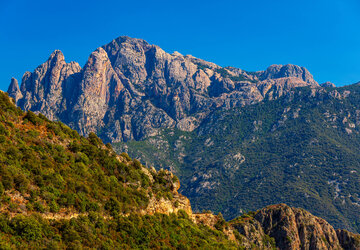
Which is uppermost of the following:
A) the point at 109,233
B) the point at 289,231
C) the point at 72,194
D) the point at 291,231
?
the point at 291,231

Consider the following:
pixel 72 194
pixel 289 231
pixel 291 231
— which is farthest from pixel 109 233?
pixel 291 231

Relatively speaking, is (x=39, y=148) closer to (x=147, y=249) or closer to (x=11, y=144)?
(x=11, y=144)

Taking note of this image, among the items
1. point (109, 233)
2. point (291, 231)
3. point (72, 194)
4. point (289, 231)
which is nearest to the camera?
point (72, 194)

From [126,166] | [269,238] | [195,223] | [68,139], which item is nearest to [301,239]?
[269,238]

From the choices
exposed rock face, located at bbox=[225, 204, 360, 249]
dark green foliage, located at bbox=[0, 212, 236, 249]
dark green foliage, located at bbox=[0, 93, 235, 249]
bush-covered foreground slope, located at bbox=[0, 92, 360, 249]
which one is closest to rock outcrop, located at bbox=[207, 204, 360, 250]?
exposed rock face, located at bbox=[225, 204, 360, 249]

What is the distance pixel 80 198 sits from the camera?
56344 millimetres

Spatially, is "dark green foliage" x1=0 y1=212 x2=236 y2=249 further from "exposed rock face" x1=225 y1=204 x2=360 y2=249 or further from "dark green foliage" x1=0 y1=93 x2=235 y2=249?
"exposed rock face" x1=225 y1=204 x2=360 y2=249

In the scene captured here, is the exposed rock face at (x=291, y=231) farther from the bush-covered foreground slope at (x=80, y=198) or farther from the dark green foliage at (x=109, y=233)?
the dark green foliage at (x=109, y=233)

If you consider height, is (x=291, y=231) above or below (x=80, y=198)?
above

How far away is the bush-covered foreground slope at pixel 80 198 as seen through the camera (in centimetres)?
4734

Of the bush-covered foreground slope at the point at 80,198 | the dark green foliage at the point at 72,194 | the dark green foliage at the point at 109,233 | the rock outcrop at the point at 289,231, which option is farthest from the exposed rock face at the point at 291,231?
the dark green foliage at the point at 72,194

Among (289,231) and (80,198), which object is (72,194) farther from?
(289,231)

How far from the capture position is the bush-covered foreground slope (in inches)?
1864

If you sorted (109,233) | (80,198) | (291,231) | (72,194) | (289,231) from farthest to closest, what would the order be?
(291,231)
(289,231)
(80,198)
(109,233)
(72,194)
